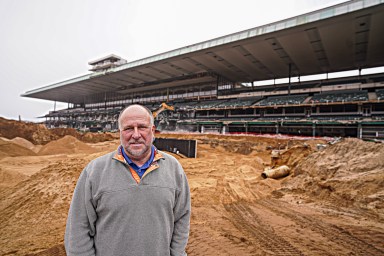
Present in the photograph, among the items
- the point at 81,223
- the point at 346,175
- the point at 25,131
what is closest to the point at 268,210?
the point at 346,175

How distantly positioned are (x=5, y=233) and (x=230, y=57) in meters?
34.3

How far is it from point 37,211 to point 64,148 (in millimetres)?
14766

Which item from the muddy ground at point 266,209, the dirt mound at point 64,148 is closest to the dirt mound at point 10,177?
the muddy ground at point 266,209

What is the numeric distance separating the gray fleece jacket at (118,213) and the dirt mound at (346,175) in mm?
7218

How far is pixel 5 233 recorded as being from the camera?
536 centimetres

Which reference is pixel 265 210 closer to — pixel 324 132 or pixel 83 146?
pixel 83 146

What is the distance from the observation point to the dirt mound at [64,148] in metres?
18.5

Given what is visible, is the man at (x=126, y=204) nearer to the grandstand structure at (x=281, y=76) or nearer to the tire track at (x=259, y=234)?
the tire track at (x=259, y=234)

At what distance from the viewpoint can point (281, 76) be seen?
43656 millimetres

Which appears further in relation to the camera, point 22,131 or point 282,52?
point 282,52

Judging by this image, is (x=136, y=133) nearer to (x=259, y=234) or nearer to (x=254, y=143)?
(x=259, y=234)

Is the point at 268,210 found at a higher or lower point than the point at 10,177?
lower

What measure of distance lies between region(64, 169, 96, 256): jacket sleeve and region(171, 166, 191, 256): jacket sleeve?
0.73 m

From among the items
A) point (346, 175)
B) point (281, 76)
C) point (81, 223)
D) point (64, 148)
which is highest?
point (281, 76)
